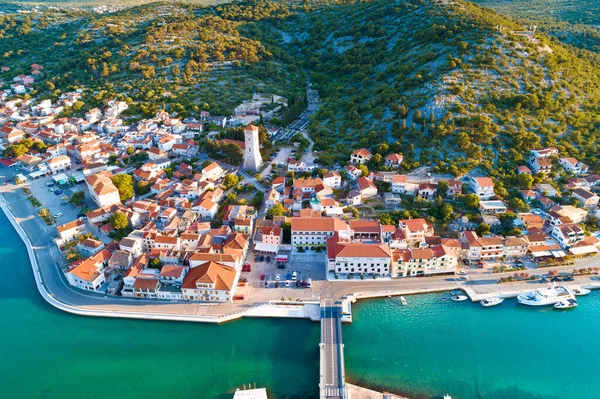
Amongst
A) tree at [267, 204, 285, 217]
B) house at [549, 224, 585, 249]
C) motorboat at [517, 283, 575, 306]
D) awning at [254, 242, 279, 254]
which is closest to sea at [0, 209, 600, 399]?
motorboat at [517, 283, 575, 306]

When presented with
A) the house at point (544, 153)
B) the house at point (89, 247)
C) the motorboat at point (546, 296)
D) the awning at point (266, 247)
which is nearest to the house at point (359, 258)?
the awning at point (266, 247)

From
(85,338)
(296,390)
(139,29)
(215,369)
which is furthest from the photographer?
(139,29)

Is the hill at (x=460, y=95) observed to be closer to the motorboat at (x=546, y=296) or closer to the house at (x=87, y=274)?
the motorboat at (x=546, y=296)

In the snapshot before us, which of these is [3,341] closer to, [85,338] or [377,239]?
[85,338]

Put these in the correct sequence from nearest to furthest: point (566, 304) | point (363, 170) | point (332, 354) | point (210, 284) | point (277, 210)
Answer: point (332, 354)
point (210, 284)
point (566, 304)
point (277, 210)
point (363, 170)

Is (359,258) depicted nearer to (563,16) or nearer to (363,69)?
(363,69)

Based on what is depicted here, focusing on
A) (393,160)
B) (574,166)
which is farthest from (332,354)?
(574,166)

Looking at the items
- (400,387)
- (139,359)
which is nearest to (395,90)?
(400,387)
